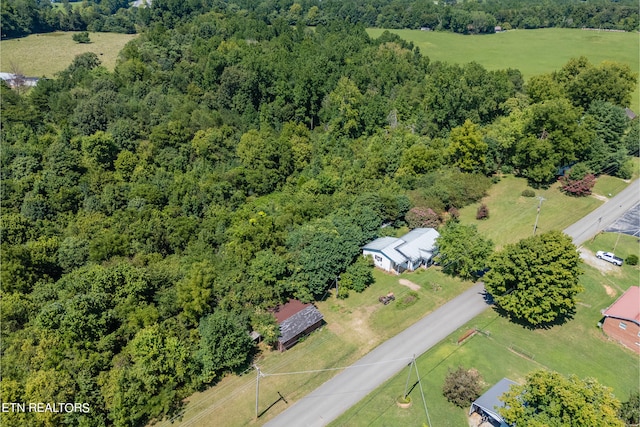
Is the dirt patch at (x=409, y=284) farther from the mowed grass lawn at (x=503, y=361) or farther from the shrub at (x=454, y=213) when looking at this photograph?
the shrub at (x=454, y=213)

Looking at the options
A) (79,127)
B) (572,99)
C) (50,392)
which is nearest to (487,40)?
(572,99)

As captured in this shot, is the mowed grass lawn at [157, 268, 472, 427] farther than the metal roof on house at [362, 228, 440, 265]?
No

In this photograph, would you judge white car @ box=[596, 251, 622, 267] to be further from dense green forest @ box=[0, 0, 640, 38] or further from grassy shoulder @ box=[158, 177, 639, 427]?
dense green forest @ box=[0, 0, 640, 38]

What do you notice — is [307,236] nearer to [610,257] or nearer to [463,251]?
[463,251]

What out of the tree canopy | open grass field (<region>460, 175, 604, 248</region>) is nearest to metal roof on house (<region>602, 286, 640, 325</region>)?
the tree canopy

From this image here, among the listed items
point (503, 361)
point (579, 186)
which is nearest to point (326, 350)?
point (503, 361)

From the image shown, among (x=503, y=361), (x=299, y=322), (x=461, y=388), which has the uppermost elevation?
(x=461, y=388)
